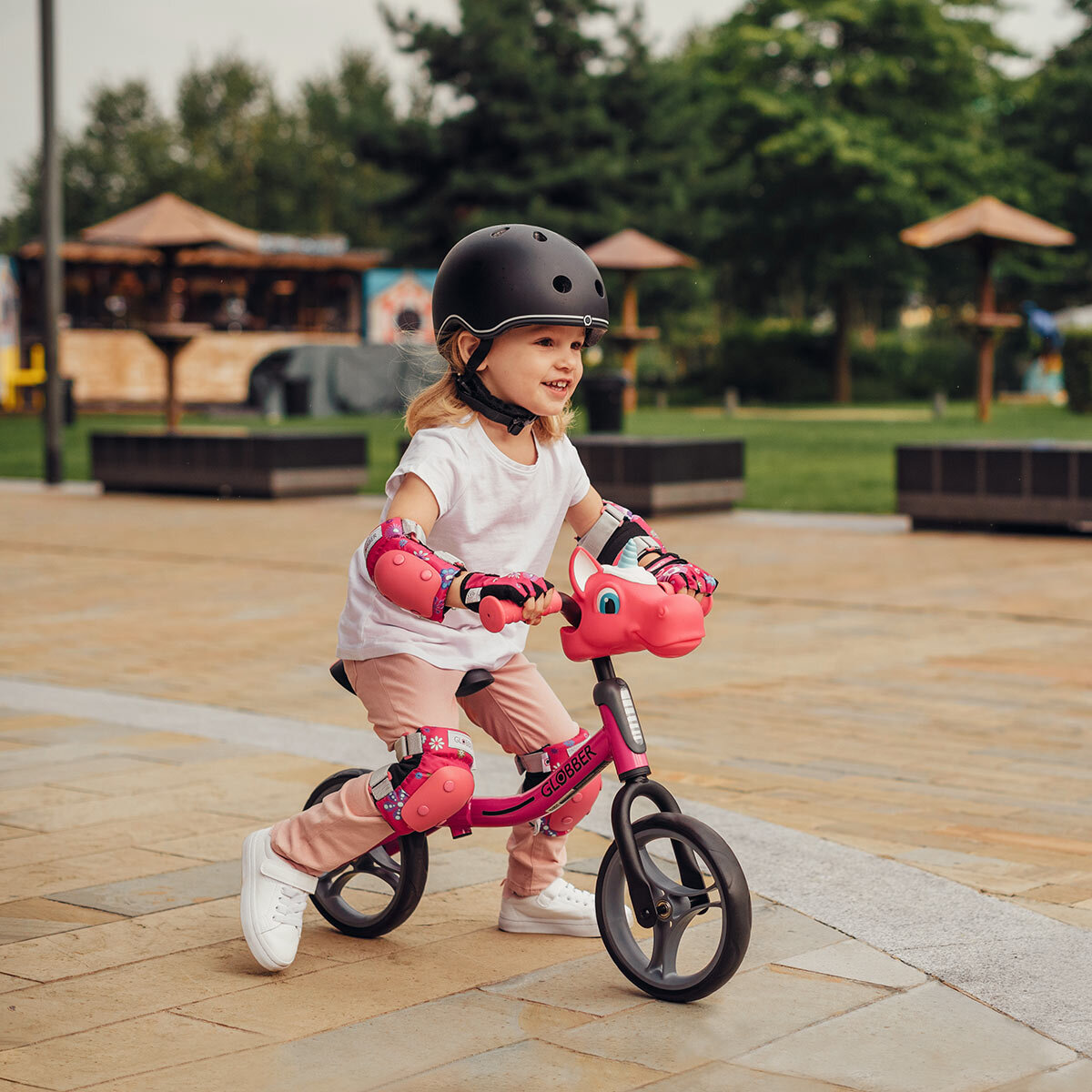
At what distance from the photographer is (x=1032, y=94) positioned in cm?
5766

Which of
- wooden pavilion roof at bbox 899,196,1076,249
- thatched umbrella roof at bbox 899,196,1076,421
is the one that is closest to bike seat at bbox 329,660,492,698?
thatched umbrella roof at bbox 899,196,1076,421

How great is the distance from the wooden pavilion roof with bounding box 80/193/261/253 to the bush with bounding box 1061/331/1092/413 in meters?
18.1

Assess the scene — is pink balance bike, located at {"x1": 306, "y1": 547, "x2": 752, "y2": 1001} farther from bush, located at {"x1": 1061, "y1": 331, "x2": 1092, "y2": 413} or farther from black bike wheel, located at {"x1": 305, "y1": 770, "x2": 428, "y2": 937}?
bush, located at {"x1": 1061, "y1": 331, "x2": 1092, "y2": 413}

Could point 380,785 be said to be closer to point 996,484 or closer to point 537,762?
point 537,762

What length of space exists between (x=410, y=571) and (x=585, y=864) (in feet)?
4.58

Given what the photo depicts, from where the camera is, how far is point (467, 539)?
3414 mm

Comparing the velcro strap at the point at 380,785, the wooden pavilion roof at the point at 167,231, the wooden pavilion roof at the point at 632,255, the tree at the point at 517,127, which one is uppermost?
the tree at the point at 517,127

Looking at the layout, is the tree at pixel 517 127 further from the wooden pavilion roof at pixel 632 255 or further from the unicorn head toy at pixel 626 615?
the unicorn head toy at pixel 626 615

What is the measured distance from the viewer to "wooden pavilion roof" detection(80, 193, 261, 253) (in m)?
20.8

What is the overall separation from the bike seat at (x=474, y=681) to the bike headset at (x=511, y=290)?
49 cm

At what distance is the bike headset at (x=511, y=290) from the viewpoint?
130 inches

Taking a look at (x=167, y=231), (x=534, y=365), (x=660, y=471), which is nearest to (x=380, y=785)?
(x=534, y=365)

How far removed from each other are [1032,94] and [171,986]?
59113mm

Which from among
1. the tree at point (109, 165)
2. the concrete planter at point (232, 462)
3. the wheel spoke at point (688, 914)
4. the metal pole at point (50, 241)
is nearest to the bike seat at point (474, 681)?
the wheel spoke at point (688, 914)
